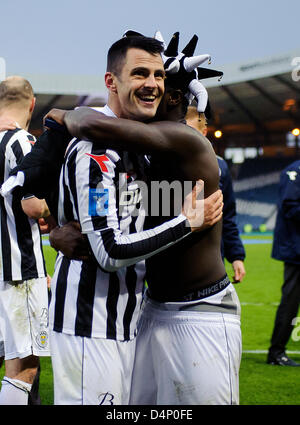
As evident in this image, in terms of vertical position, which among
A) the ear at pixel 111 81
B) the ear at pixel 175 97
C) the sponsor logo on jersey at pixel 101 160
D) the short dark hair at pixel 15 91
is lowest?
the sponsor logo on jersey at pixel 101 160

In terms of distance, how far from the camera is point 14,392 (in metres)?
3.17

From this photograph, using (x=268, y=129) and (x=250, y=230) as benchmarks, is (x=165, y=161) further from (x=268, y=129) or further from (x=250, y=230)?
(x=268, y=129)

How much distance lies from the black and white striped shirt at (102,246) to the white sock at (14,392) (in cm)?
124


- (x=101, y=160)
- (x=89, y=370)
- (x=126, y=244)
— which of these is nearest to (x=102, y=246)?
(x=126, y=244)

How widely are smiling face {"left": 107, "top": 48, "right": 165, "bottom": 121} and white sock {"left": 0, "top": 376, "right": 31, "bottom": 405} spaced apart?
1779mm

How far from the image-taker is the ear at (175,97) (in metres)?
2.28

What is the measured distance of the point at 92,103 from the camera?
9.52 ft

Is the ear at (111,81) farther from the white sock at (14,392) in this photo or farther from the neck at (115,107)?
the white sock at (14,392)

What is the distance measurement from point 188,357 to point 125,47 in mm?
1173

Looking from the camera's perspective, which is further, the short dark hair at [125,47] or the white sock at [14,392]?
the white sock at [14,392]

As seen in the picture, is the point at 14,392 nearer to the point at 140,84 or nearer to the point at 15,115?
the point at 15,115

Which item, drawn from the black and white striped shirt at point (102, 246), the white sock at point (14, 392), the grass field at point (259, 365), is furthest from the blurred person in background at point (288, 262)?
the black and white striped shirt at point (102, 246)
